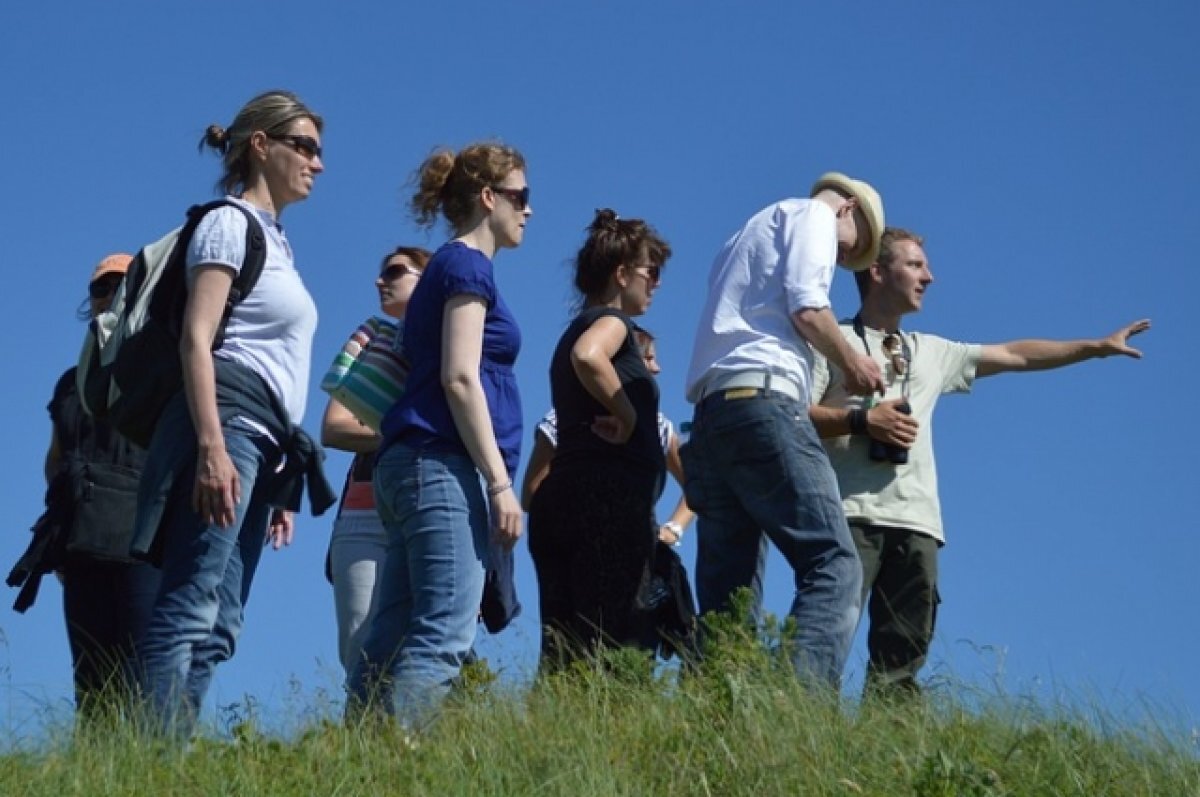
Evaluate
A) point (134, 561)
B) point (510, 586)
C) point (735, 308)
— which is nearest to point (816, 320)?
point (735, 308)

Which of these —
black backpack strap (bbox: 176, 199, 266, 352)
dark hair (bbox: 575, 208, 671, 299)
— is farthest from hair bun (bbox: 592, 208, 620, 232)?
black backpack strap (bbox: 176, 199, 266, 352)

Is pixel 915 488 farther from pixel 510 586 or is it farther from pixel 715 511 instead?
pixel 510 586

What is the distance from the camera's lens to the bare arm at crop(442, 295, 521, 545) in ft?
19.2

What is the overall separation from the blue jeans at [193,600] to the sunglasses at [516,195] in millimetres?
1126

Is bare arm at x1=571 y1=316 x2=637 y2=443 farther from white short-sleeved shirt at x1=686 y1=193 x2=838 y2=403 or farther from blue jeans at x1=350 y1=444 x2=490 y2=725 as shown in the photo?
blue jeans at x1=350 y1=444 x2=490 y2=725

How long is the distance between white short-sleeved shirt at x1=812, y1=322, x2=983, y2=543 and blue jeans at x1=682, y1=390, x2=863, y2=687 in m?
0.79

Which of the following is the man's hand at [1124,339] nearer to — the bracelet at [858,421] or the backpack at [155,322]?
the bracelet at [858,421]

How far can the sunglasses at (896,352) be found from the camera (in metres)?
7.66

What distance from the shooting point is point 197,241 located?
5.83 m

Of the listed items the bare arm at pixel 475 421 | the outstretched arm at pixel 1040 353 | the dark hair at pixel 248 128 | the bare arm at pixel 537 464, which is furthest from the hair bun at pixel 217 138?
the outstretched arm at pixel 1040 353

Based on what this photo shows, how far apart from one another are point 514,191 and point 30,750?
222 cm

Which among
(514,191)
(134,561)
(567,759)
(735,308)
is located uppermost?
(514,191)

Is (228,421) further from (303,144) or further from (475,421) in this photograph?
(303,144)

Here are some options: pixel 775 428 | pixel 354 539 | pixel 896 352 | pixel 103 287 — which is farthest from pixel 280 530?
pixel 896 352
